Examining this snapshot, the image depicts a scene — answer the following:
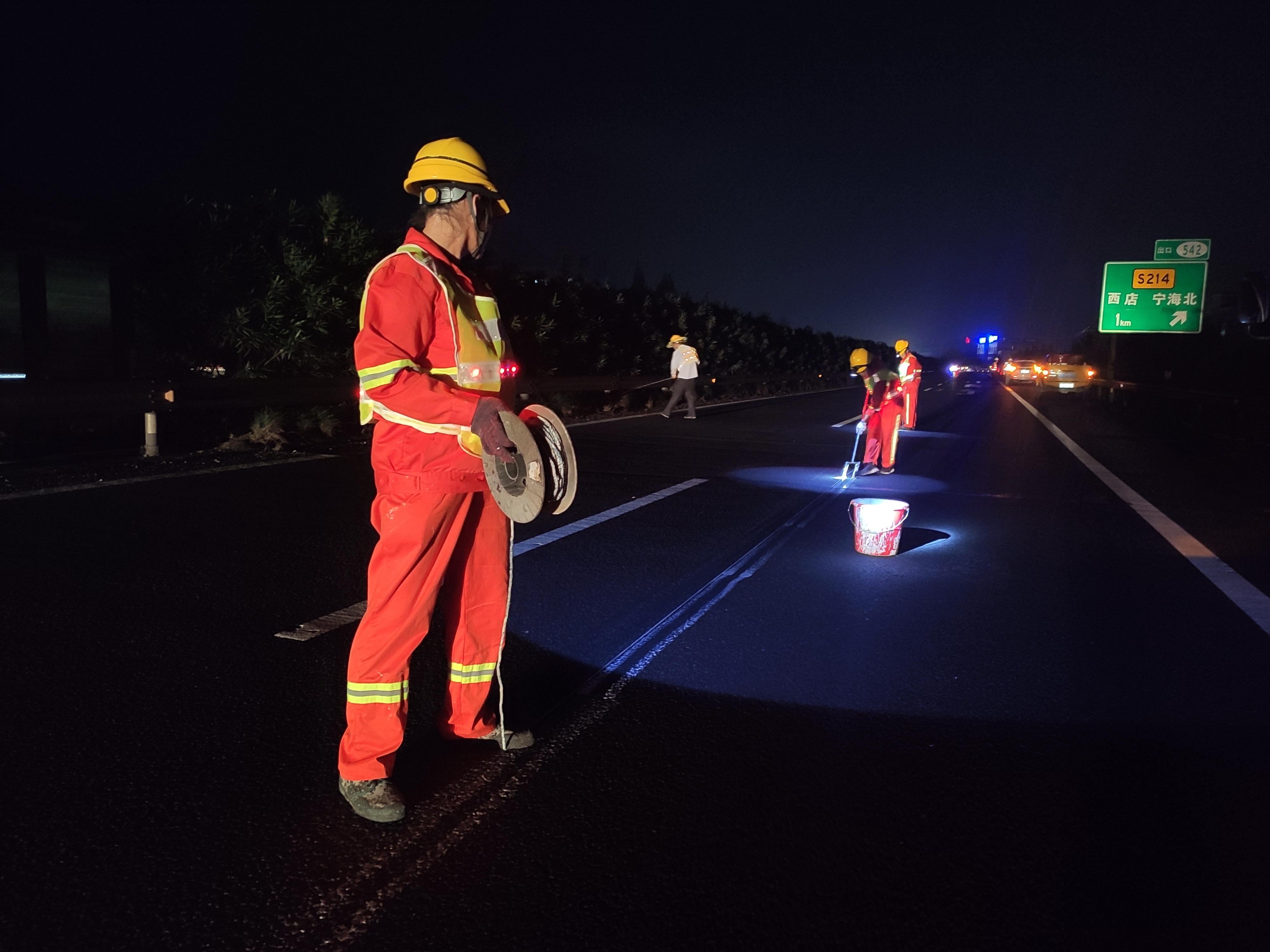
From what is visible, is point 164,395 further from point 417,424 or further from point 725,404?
point 725,404

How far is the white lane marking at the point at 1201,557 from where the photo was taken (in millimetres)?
5852

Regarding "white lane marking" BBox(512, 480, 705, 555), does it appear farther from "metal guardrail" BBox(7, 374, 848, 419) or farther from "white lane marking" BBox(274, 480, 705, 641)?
"metal guardrail" BBox(7, 374, 848, 419)

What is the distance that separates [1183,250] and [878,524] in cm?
3382

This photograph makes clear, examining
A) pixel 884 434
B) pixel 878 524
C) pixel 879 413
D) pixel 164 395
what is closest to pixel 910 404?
pixel 884 434

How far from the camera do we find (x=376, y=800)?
2951 mm

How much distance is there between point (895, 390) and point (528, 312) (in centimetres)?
1098

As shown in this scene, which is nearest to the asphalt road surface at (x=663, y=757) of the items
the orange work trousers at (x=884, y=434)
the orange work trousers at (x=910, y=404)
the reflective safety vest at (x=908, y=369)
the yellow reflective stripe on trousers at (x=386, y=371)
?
the yellow reflective stripe on trousers at (x=386, y=371)

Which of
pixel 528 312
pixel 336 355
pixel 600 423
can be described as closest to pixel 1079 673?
pixel 336 355

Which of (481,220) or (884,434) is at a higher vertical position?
(481,220)

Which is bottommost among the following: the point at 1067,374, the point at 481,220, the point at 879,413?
the point at 879,413

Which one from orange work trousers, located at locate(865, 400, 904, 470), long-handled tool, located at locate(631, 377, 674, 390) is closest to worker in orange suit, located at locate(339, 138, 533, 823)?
orange work trousers, located at locate(865, 400, 904, 470)

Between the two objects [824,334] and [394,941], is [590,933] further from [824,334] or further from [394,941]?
[824,334]

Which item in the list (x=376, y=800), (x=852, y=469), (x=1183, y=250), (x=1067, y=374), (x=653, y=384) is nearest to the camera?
(x=376, y=800)

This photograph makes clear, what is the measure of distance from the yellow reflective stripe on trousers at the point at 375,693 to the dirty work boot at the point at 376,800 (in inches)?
9.0
